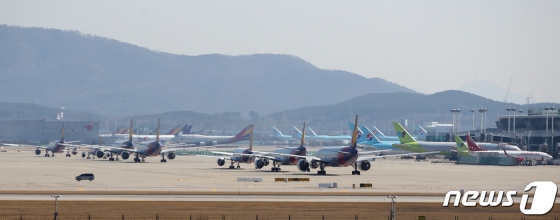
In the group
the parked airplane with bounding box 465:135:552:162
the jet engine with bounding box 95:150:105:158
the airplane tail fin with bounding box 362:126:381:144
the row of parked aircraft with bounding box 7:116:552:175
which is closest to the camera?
the row of parked aircraft with bounding box 7:116:552:175

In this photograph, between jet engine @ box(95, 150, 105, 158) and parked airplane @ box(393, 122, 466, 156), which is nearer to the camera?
parked airplane @ box(393, 122, 466, 156)

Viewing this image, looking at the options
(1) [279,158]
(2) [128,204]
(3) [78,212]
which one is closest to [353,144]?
(1) [279,158]

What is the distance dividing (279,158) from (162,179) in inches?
835

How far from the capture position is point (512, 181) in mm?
92812

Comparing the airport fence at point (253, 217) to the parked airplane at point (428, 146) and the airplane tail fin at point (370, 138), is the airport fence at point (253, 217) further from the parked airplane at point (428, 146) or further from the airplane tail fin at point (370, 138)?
the airplane tail fin at point (370, 138)

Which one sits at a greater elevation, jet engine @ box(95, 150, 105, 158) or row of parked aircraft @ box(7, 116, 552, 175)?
row of parked aircraft @ box(7, 116, 552, 175)

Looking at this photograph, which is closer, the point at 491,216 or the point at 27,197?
the point at 491,216

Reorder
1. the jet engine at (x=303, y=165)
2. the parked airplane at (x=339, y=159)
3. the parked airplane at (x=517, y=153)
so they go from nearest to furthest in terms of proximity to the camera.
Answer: the parked airplane at (x=339, y=159) < the jet engine at (x=303, y=165) < the parked airplane at (x=517, y=153)

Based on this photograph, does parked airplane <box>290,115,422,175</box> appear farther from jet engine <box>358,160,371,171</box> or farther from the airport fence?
the airport fence

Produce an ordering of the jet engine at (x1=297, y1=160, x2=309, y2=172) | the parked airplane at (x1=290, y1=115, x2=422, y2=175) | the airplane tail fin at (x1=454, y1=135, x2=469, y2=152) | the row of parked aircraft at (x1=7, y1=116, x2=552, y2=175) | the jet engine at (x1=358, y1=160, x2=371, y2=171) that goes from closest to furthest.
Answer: the parked airplane at (x1=290, y1=115, x2=422, y2=175) < the row of parked aircraft at (x1=7, y1=116, x2=552, y2=175) < the jet engine at (x1=297, y1=160, x2=309, y2=172) < the jet engine at (x1=358, y1=160, x2=371, y2=171) < the airplane tail fin at (x1=454, y1=135, x2=469, y2=152)

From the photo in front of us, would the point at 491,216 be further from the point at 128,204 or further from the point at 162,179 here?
the point at 162,179

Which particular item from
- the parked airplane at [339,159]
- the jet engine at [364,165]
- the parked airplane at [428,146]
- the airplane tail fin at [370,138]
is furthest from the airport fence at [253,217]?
the airplane tail fin at [370,138]

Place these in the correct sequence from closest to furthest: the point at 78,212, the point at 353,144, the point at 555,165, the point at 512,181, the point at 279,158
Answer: the point at 78,212
the point at 512,181
the point at 353,144
the point at 279,158
the point at 555,165

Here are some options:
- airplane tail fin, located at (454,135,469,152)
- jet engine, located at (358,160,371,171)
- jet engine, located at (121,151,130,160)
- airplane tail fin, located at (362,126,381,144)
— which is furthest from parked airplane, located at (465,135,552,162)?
jet engine, located at (121,151,130,160)
